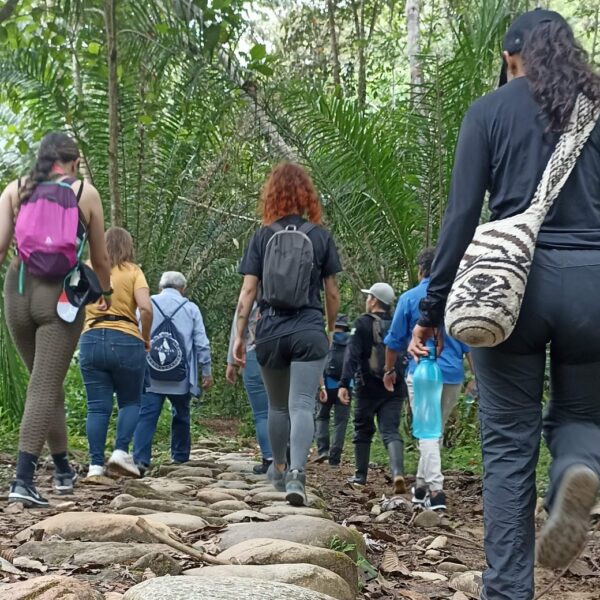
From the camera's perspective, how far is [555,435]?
3.12 meters

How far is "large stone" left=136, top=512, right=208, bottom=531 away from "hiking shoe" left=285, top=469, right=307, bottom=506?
2.56 ft

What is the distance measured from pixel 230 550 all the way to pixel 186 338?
417cm

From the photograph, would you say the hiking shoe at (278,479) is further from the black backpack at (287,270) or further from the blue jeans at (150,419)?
the blue jeans at (150,419)

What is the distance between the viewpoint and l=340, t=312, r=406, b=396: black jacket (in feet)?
26.2

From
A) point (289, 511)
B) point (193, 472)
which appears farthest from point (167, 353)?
point (289, 511)

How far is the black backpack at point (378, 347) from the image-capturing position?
7930 mm

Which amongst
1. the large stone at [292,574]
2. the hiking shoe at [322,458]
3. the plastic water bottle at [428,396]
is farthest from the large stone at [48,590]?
the hiking shoe at [322,458]

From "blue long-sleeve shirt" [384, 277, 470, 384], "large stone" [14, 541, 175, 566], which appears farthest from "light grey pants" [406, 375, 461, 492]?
"large stone" [14, 541, 175, 566]

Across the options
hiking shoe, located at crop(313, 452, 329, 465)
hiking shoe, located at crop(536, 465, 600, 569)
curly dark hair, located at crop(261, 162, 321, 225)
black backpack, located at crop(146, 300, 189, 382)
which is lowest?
hiking shoe, located at crop(313, 452, 329, 465)

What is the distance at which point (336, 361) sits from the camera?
1091cm

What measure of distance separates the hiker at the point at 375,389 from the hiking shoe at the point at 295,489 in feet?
7.47

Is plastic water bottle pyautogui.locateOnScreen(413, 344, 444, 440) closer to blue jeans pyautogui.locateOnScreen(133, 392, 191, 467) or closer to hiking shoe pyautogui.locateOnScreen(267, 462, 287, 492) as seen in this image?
hiking shoe pyautogui.locateOnScreen(267, 462, 287, 492)

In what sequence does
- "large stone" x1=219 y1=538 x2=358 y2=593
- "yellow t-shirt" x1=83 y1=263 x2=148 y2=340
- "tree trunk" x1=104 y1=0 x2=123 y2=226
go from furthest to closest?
1. "tree trunk" x1=104 y1=0 x2=123 y2=226
2. "yellow t-shirt" x1=83 y1=263 x2=148 y2=340
3. "large stone" x1=219 y1=538 x2=358 y2=593

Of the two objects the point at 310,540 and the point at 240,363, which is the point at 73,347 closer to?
the point at 240,363
